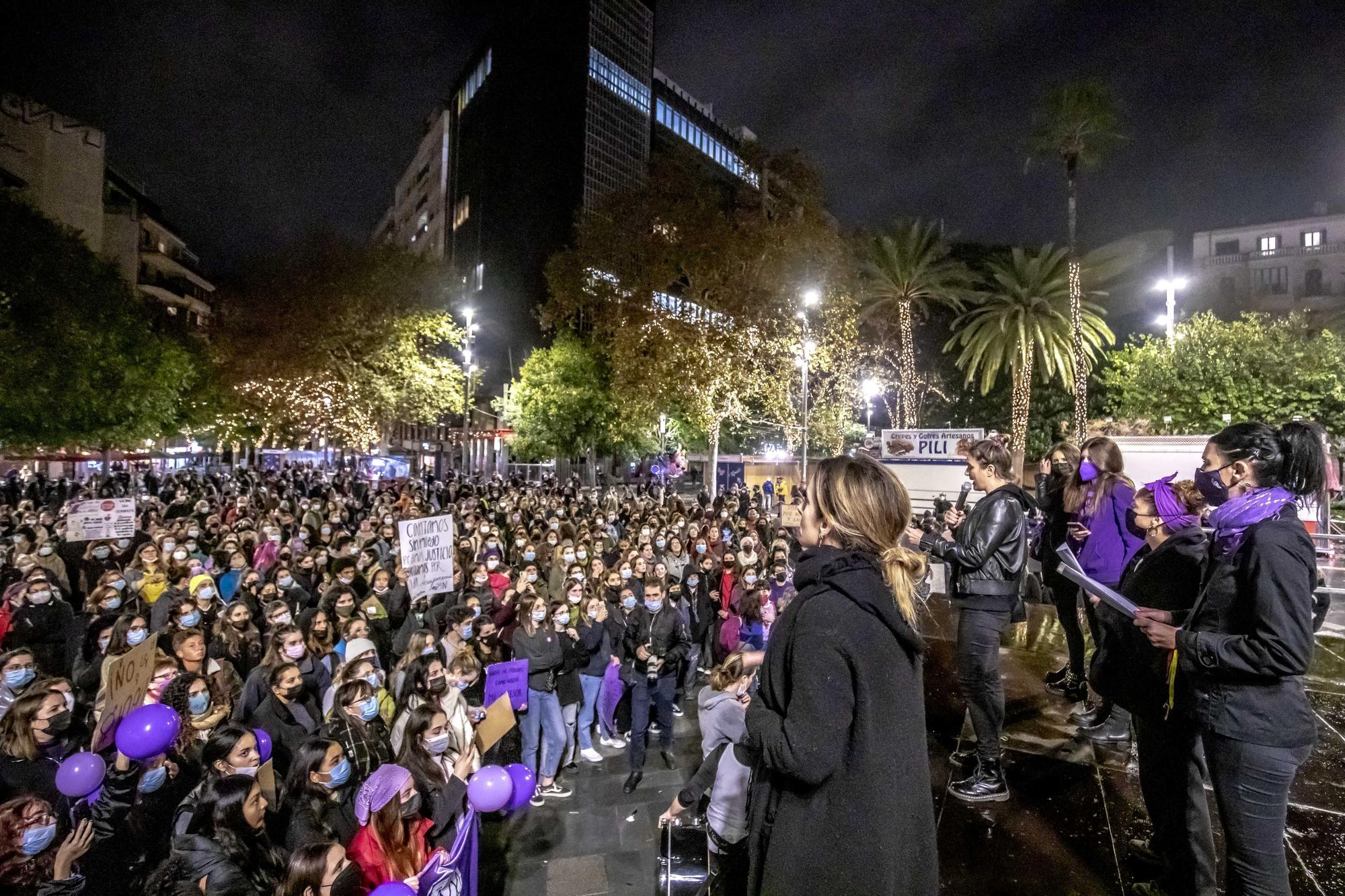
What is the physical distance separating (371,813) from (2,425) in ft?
87.4

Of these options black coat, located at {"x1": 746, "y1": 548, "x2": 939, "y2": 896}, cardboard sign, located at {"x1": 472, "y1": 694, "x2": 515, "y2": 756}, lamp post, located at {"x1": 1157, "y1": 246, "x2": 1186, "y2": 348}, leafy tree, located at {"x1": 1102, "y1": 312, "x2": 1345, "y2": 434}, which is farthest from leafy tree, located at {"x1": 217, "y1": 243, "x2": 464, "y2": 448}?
black coat, located at {"x1": 746, "y1": 548, "x2": 939, "y2": 896}

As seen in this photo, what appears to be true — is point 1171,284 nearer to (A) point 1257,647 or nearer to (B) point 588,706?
(B) point 588,706

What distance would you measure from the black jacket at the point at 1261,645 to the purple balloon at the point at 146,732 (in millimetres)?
5094

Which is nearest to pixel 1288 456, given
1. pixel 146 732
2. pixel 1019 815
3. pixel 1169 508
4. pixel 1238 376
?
pixel 1169 508

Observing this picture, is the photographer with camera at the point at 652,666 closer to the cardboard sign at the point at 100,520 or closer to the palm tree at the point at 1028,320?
the cardboard sign at the point at 100,520

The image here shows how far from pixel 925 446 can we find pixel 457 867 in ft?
47.4

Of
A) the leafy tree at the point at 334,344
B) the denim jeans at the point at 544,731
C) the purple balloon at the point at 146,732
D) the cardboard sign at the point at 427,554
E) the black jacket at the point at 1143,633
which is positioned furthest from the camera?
the leafy tree at the point at 334,344

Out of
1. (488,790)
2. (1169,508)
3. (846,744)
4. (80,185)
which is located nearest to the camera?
(846,744)

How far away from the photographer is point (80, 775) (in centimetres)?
369

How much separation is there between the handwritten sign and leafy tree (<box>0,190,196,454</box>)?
83.7 feet

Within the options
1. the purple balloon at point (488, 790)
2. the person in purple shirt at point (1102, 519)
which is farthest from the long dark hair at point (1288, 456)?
the purple balloon at point (488, 790)

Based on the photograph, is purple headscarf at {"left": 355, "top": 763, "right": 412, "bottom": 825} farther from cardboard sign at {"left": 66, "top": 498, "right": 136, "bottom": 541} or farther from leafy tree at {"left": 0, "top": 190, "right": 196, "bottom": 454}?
leafy tree at {"left": 0, "top": 190, "right": 196, "bottom": 454}

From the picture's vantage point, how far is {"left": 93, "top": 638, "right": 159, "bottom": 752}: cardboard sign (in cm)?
438

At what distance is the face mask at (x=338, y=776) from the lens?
389 centimetres
